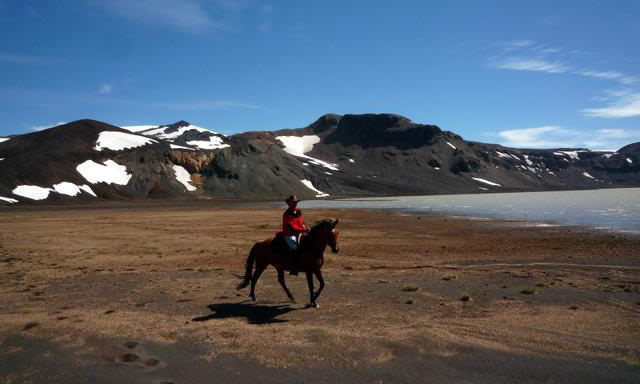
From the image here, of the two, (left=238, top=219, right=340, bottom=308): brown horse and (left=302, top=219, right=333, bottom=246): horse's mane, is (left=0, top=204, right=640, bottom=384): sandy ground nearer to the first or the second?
(left=238, top=219, right=340, bottom=308): brown horse

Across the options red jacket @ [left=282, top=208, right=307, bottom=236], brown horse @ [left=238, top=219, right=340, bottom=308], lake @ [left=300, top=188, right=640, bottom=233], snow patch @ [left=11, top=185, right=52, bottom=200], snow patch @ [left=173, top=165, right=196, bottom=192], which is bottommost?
lake @ [left=300, top=188, right=640, bottom=233]

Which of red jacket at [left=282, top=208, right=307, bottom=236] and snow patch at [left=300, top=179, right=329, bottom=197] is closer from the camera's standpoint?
red jacket at [left=282, top=208, right=307, bottom=236]

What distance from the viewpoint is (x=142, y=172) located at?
13912cm

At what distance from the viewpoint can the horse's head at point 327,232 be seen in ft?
40.3

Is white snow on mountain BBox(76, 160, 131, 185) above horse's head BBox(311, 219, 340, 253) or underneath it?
above

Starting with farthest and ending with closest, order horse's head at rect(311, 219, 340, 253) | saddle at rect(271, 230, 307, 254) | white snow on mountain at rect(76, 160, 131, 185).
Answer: white snow on mountain at rect(76, 160, 131, 185) < saddle at rect(271, 230, 307, 254) < horse's head at rect(311, 219, 340, 253)

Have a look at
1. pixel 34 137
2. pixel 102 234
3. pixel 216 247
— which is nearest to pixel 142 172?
pixel 34 137

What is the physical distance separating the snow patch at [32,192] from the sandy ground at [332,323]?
10256cm

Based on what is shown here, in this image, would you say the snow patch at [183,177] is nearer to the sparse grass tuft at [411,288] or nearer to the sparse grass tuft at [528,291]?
the sparse grass tuft at [411,288]

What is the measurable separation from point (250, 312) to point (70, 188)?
408 ft

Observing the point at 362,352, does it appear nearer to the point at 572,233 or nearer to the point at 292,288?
the point at 292,288

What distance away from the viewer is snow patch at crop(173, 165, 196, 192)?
14296 centimetres

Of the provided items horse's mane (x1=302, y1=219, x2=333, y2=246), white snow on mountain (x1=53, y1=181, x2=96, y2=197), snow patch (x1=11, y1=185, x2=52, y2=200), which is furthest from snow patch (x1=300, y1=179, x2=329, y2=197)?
horse's mane (x1=302, y1=219, x2=333, y2=246)

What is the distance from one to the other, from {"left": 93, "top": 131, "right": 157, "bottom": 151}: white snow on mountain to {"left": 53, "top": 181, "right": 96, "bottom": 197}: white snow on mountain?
3494 centimetres
